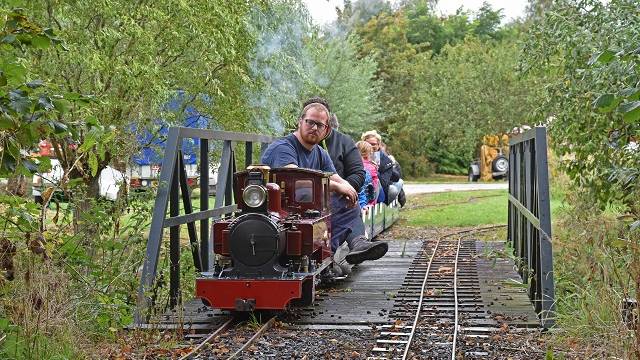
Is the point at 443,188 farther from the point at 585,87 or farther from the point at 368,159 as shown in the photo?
the point at 585,87

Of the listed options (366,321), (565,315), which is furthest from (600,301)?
(366,321)

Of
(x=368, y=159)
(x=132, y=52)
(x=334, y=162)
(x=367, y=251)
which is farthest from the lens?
(x=368, y=159)

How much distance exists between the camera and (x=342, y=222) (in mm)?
10258

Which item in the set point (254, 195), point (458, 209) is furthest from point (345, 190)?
point (458, 209)

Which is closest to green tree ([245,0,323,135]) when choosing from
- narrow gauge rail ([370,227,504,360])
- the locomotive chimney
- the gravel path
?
narrow gauge rail ([370,227,504,360])

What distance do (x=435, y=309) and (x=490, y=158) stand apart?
133 feet

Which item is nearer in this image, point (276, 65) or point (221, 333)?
point (221, 333)

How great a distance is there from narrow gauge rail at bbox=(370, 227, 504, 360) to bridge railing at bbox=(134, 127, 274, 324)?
2.10 metres

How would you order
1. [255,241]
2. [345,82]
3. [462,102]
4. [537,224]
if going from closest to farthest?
[537,224] → [255,241] → [345,82] → [462,102]

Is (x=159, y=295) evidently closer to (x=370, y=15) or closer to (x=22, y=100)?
(x=22, y=100)

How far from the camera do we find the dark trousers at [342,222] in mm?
10195

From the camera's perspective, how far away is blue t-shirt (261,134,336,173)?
31.4 feet

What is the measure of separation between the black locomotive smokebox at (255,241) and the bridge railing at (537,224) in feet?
7.39

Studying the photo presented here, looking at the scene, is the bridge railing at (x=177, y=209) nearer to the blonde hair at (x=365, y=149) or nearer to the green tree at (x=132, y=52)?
the green tree at (x=132, y=52)
